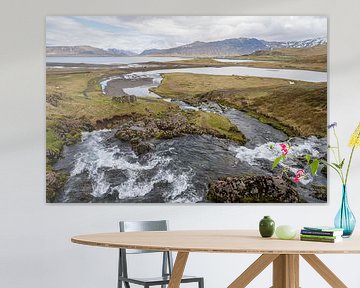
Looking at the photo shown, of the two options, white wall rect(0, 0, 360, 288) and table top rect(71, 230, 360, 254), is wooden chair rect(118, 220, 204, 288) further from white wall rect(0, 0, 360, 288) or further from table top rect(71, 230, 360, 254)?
white wall rect(0, 0, 360, 288)

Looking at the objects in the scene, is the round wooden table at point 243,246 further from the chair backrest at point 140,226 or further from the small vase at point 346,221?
the chair backrest at point 140,226

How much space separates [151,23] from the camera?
6871 mm

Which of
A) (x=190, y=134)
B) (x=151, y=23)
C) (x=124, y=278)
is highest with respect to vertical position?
(x=151, y=23)

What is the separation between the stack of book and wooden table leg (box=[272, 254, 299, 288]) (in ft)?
0.49

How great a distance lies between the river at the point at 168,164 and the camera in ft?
22.2

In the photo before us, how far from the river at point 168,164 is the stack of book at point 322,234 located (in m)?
2.16

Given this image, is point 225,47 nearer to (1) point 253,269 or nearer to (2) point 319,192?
(2) point 319,192

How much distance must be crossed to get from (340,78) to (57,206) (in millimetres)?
2480

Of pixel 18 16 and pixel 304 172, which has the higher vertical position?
pixel 18 16

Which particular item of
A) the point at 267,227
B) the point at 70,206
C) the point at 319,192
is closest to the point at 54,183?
the point at 70,206

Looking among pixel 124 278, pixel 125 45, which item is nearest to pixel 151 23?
pixel 125 45

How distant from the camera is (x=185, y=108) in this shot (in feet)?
22.5

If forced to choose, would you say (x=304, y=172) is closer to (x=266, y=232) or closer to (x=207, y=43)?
(x=207, y=43)

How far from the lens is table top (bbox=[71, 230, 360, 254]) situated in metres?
4.09
